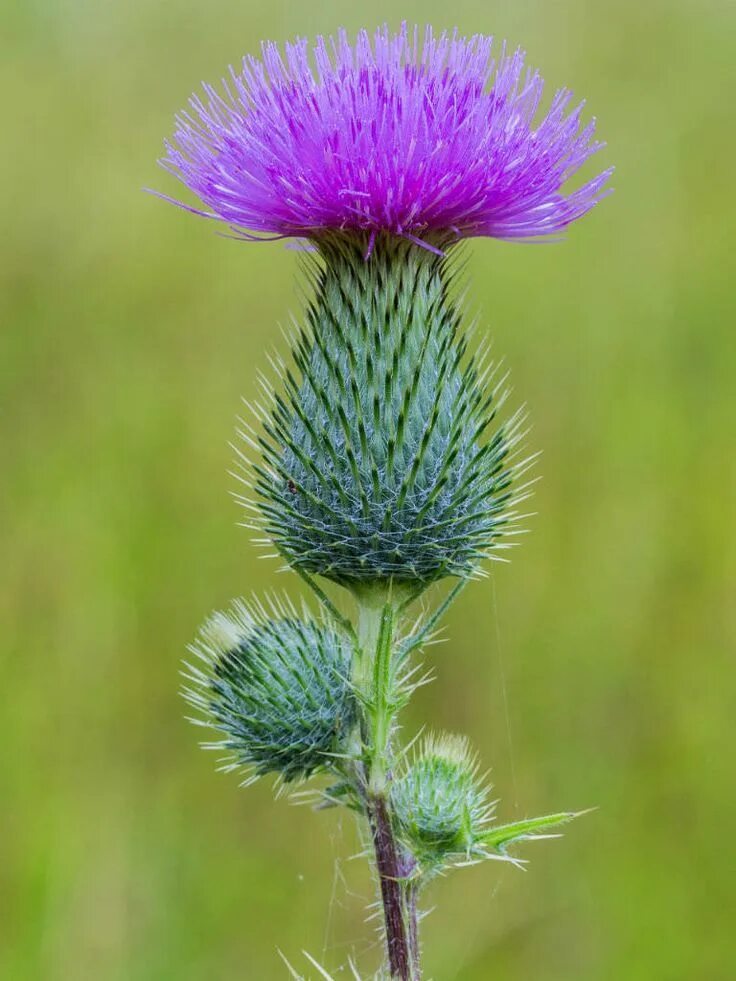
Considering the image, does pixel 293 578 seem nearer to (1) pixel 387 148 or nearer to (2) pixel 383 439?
(2) pixel 383 439

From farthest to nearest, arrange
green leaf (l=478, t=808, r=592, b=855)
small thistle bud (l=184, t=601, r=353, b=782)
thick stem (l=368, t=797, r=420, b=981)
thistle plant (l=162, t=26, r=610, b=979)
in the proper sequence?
small thistle bud (l=184, t=601, r=353, b=782)
thistle plant (l=162, t=26, r=610, b=979)
thick stem (l=368, t=797, r=420, b=981)
green leaf (l=478, t=808, r=592, b=855)

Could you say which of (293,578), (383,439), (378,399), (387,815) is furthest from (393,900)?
(293,578)

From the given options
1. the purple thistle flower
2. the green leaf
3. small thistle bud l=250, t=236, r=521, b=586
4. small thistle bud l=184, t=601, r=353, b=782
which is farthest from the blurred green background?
the purple thistle flower

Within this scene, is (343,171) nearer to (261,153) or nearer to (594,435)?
(261,153)

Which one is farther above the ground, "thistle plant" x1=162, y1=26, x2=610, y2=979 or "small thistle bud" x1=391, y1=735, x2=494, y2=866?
"thistle plant" x1=162, y1=26, x2=610, y2=979

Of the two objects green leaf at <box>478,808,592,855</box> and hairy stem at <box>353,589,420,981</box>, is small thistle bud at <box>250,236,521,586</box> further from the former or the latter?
green leaf at <box>478,808,592,855</box>

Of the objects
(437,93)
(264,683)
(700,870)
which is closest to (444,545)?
(264,683)

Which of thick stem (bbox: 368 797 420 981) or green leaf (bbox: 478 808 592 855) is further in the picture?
thick stem (bbox: 368 797 420 981)
